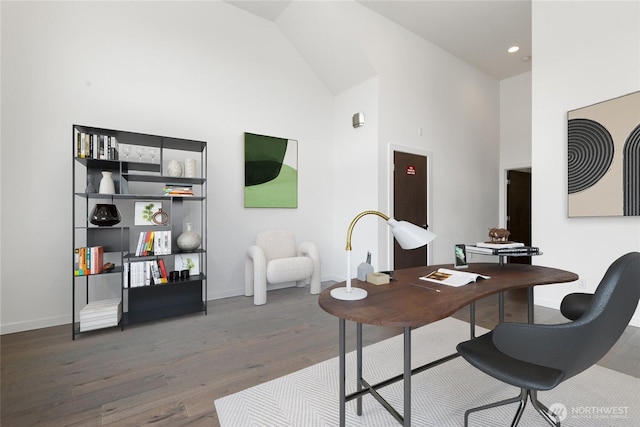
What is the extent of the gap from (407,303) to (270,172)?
332cm

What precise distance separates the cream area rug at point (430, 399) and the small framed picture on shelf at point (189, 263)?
1871 millimetres

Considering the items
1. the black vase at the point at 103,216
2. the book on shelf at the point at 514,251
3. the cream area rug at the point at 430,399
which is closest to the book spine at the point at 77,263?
the black vase at the point at 103,216

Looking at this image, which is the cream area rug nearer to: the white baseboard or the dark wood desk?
the dark wood desk

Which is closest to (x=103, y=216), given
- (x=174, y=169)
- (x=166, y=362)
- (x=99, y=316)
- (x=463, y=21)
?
(x=174, y=169)

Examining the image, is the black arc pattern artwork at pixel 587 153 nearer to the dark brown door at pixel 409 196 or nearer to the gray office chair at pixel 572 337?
the dark brown door at pixel 409 196

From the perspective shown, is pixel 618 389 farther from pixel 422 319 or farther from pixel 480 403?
pixel 422 319

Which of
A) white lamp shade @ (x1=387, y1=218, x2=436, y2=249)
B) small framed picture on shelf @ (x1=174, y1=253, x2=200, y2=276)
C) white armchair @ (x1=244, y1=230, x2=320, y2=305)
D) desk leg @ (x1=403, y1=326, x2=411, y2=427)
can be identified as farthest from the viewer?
white armchair @ (x1=244, y1=230, x2=320, y2=305)

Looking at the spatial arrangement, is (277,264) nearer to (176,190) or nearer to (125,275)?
(176,190)

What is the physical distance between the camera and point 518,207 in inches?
236

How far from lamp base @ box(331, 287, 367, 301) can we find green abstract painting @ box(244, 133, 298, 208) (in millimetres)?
2875

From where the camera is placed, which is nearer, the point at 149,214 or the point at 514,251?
the point at 514,251

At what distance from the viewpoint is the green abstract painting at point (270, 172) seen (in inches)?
161

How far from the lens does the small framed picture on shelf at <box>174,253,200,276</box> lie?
328 centimetres

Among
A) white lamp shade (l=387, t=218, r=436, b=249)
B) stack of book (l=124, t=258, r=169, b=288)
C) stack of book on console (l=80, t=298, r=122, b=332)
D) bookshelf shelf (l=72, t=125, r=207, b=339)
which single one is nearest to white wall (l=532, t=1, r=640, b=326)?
white lamp shade (l=387, t=218, r=436, b=249)
